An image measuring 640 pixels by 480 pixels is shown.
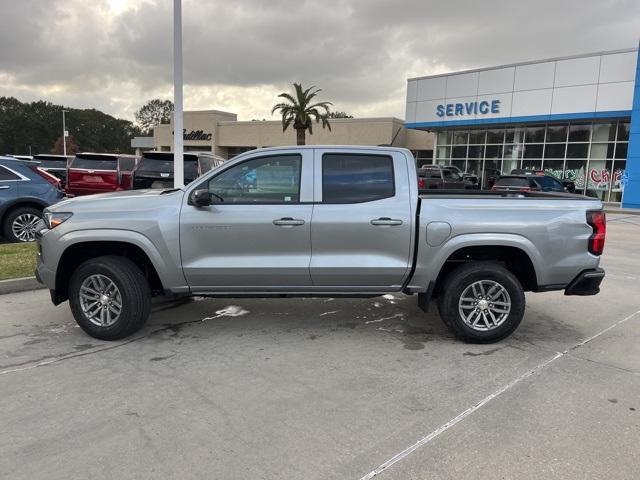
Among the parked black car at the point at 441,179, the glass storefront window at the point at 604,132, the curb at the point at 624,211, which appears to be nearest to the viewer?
the parked black car at the point at 441,179

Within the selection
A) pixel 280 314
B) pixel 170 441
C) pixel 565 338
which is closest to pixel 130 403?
pixel 170 441

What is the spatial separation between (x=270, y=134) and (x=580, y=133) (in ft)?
108

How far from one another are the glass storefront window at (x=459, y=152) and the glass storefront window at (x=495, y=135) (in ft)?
6.41

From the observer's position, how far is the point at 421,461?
120 inches

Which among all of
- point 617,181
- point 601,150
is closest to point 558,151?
point 601,150

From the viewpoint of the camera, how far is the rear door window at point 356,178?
4973 mm

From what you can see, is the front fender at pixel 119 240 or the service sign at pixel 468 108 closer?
the front fender at pixel 119 240

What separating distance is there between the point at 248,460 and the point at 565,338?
3796 millimetres

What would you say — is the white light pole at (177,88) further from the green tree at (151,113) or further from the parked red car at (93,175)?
the green tree at (151,113)

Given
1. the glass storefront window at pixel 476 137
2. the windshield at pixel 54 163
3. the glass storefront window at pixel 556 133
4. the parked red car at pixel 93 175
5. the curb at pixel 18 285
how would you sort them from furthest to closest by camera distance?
the glass storefront window at pixel 476 137
the glass storefront window at pixel 556 133
the windshield at pixel 54 163
the parked red car at pixel 93 175
the curb at pixel 18 285

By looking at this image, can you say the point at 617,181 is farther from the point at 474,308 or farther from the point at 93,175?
the point at 474,308

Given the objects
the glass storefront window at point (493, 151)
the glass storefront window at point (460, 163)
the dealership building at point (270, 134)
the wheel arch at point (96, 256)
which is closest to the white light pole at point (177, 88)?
the wheel arch at point (96, 256)

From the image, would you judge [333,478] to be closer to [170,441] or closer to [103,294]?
[170,441]

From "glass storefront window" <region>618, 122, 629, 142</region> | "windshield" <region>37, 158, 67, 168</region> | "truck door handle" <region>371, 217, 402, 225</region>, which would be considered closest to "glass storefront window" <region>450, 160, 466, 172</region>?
"glass storefront window" <region>618, 122, 629, 142</region>
